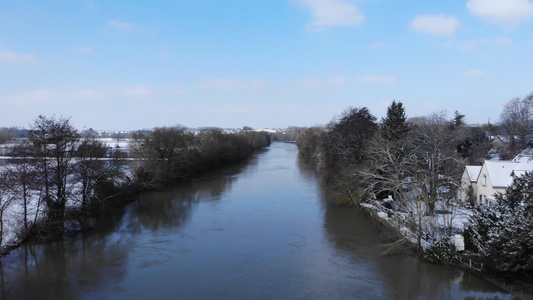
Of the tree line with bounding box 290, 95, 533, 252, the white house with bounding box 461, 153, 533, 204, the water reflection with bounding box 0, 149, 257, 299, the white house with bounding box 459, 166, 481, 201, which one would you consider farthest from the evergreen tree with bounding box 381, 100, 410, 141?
the water reflection with bounding box 0, 149, 257, 299

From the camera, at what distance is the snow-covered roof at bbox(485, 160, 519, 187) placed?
2164cm

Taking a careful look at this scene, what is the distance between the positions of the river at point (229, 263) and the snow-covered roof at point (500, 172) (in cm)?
803

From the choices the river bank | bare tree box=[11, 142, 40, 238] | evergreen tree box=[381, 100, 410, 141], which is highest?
evergreen tree box=[381, 100, 410, 141]

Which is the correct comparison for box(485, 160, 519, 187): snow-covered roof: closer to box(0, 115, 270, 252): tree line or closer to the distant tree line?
box(0, 115, 270, 252): tree line

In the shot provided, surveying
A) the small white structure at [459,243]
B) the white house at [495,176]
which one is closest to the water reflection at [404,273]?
the small white structure at [459,243]

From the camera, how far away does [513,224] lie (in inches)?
458

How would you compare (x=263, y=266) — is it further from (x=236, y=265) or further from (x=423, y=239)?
(x=423, y=239)

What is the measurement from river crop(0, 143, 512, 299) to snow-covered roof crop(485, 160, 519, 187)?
803 cm

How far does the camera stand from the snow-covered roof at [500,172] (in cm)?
2164

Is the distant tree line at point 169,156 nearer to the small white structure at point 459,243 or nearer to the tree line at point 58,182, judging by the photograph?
the tree line at point 58,182

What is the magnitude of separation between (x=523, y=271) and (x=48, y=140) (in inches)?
840

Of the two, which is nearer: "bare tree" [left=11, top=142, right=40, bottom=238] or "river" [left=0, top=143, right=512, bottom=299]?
"river" [left=0, top=143, right=512, bottom=299]

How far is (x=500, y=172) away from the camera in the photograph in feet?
73.0

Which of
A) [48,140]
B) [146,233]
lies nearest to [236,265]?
[146,233]
